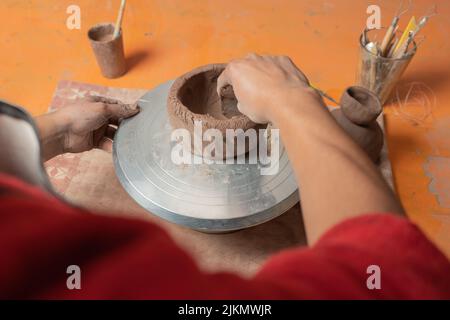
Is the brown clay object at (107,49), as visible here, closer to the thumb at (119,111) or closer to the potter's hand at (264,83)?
the thumb at (119,111)

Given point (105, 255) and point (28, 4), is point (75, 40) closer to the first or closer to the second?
point (28, 4)

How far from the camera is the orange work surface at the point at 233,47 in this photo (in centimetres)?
159

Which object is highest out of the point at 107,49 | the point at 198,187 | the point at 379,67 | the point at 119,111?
the point at 107,49

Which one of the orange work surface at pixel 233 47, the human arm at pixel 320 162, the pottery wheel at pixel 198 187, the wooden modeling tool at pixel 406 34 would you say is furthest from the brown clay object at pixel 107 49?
the wooden modeling tool at pixel 406 34

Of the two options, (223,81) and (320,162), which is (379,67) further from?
(320,162)

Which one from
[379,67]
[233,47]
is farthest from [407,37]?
[233,47]

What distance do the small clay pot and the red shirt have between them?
63 cm

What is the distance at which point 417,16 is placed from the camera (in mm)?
1871

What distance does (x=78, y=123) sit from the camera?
119 cm

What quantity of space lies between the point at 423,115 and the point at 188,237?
1086mm

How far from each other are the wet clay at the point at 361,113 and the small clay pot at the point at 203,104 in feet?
1.12

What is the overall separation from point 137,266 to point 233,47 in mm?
1591

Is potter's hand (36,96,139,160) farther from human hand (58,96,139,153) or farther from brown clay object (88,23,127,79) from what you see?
brown clay object (88,23,127,79)
